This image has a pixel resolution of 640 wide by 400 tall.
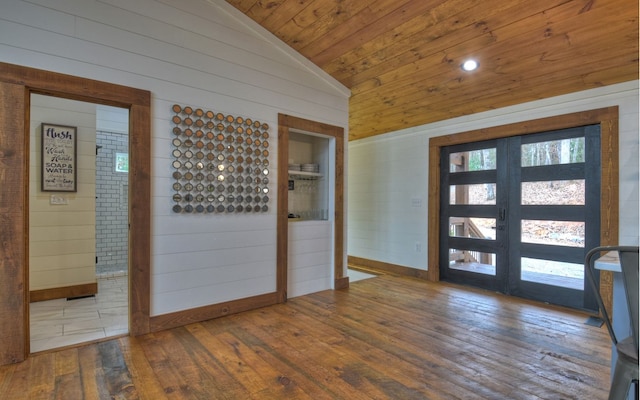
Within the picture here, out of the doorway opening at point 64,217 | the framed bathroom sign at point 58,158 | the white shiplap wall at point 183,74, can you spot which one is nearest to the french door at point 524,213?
the white shiplap wall at point 183,74

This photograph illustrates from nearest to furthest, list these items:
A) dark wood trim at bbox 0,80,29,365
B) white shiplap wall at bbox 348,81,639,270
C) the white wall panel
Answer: dark wood trim at bbox 0,80,29,365
white shiplap wall at bbox 348,81,639,270
the white wall panel

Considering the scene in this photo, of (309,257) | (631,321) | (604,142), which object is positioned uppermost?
(604,142)

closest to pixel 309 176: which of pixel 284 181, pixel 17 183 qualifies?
pixel 284 181

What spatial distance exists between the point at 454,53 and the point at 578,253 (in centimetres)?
261

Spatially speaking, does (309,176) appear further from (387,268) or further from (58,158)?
(58,158)

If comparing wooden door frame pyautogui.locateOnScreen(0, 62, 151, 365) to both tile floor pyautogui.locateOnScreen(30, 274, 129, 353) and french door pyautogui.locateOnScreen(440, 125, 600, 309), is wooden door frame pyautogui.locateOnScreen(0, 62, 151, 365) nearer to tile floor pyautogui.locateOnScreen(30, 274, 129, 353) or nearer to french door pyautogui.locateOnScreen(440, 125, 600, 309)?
tile floor pyautogui.locateOnScreen(30, 274, 129, 353)

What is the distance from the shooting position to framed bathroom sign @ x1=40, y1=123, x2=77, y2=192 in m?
3.79

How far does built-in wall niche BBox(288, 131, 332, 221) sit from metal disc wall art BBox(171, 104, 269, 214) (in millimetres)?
773

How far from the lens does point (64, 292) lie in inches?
153

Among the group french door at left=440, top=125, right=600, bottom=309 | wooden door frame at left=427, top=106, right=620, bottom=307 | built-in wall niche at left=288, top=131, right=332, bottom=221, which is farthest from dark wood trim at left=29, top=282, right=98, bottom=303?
wooden door frame at left=427, top=106, right=620, bottom=307

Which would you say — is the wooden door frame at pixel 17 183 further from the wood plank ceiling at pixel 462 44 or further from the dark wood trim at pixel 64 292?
the wood plank ceiling at pixel 462 44

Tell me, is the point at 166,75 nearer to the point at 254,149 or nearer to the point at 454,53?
the point at 254,149

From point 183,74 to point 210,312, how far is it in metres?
2.37

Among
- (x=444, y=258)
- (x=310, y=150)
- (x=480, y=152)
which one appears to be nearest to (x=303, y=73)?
(x=310, y=150)
